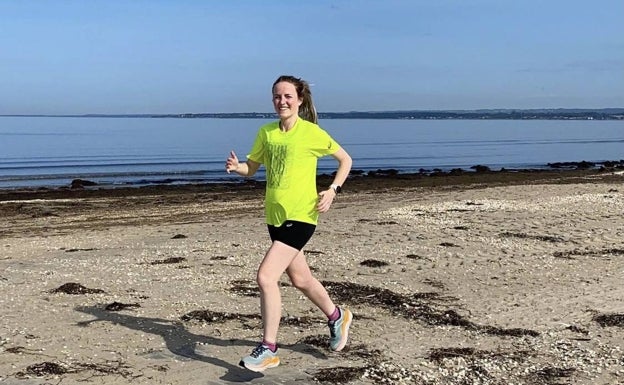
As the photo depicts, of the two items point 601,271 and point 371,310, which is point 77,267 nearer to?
point 371,310

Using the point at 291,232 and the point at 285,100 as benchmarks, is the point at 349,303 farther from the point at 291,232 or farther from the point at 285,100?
the point at 285,100

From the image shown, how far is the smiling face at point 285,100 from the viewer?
16.6 ft

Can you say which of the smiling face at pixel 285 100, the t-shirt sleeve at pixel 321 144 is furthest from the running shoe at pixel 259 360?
the smiling face at pixel 285 100

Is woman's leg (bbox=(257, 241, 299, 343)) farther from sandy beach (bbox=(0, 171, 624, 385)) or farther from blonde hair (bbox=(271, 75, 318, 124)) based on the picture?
blonde hair (bbox=(271, 75, 318, 124))

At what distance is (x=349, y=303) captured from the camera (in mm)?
7719

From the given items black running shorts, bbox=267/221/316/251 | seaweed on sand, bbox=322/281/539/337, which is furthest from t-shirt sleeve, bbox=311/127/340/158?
seaweed on sand, bbox=322/281/539/337

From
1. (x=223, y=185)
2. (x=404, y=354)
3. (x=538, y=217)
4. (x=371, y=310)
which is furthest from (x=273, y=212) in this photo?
(x=223, y=185)

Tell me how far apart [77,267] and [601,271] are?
23.8 feet

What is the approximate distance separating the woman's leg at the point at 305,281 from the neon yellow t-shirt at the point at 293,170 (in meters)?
0.38

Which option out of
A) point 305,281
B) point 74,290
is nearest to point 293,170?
point 305,281

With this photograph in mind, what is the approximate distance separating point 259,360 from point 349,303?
8.98 ft

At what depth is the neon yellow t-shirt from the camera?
5008mm

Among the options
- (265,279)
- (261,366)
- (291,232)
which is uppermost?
(291,232)

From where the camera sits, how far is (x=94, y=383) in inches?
199
